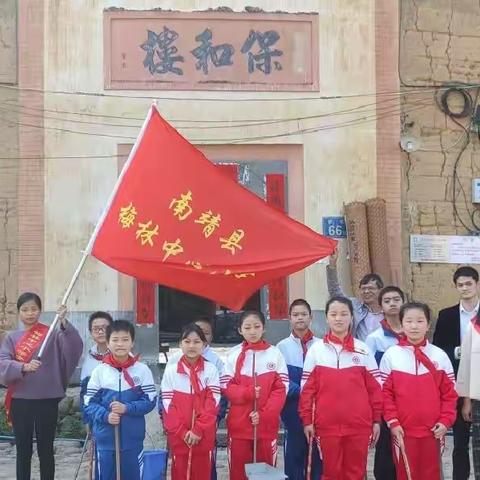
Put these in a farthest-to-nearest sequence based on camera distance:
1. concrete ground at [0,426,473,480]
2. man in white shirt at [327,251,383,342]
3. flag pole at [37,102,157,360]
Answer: concrete ground at [0,426,473,480], man in white shirt at [327,251,383,342], flag pole at [37,102,157,360]

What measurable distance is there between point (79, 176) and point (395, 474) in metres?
4.99

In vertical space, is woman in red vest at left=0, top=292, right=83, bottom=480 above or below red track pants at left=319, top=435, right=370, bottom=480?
above

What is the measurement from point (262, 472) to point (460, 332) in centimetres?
178

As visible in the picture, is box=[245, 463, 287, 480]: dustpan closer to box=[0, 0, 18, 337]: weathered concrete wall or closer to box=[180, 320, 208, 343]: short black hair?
box=[180, 320, 208, 343]: short black hair

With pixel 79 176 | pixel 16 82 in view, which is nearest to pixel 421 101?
pixel 79 176

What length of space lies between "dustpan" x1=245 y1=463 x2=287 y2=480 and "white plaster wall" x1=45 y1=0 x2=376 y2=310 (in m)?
4.16

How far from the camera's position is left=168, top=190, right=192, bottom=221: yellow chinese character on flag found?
17.1 feet

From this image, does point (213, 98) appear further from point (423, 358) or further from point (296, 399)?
point (423, 358)

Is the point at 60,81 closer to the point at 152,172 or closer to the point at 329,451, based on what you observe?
the point at 152,172

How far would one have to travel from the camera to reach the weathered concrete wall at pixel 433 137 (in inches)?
360

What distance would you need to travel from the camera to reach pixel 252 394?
5.15 m

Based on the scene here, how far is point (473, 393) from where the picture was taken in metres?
5.15

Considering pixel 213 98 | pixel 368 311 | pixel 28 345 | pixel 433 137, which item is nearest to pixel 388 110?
pixel 433 137

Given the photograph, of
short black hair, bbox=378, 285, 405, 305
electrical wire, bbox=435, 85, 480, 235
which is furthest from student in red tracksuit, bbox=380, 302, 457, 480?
electrical wire, bbox=435, 85, 480, 235
